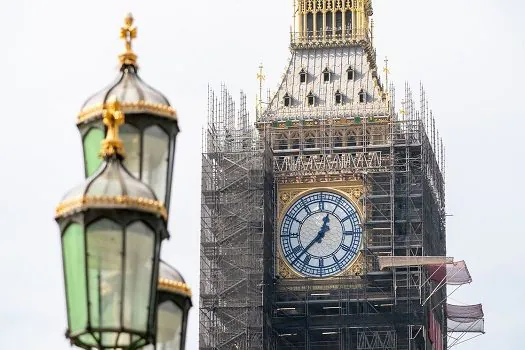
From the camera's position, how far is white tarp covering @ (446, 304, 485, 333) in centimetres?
8331

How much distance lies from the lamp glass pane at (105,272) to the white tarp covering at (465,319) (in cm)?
7312

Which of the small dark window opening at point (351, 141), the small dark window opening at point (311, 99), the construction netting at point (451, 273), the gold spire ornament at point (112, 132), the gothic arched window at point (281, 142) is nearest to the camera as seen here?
the gold spire ornament at point (112, 132)

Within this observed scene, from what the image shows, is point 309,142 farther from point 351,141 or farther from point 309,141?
point 351,141

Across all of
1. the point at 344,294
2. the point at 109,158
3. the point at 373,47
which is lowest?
the point at 109,158

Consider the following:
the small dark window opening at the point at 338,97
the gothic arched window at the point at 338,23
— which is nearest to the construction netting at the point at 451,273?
the small dark window opening at the point at 338,97

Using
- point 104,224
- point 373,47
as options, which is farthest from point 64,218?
point 373,47

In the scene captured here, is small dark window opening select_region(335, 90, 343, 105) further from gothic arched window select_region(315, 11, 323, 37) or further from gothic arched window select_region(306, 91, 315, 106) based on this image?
gothic arched window select_region(315, 11, 323, 37)

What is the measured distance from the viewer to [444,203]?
85.4 meters

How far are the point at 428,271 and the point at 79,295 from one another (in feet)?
223

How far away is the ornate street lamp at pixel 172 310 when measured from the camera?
11.6 metres

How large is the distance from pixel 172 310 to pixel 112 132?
5.00 feet

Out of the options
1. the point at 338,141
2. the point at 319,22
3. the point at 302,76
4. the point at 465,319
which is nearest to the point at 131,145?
the point at 338,141

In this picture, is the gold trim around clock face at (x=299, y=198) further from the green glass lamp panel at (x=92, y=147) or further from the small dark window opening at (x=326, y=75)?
the green glass lamp panel at (x=92, y=147)

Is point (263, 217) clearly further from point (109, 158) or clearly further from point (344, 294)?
point (109, 158)
